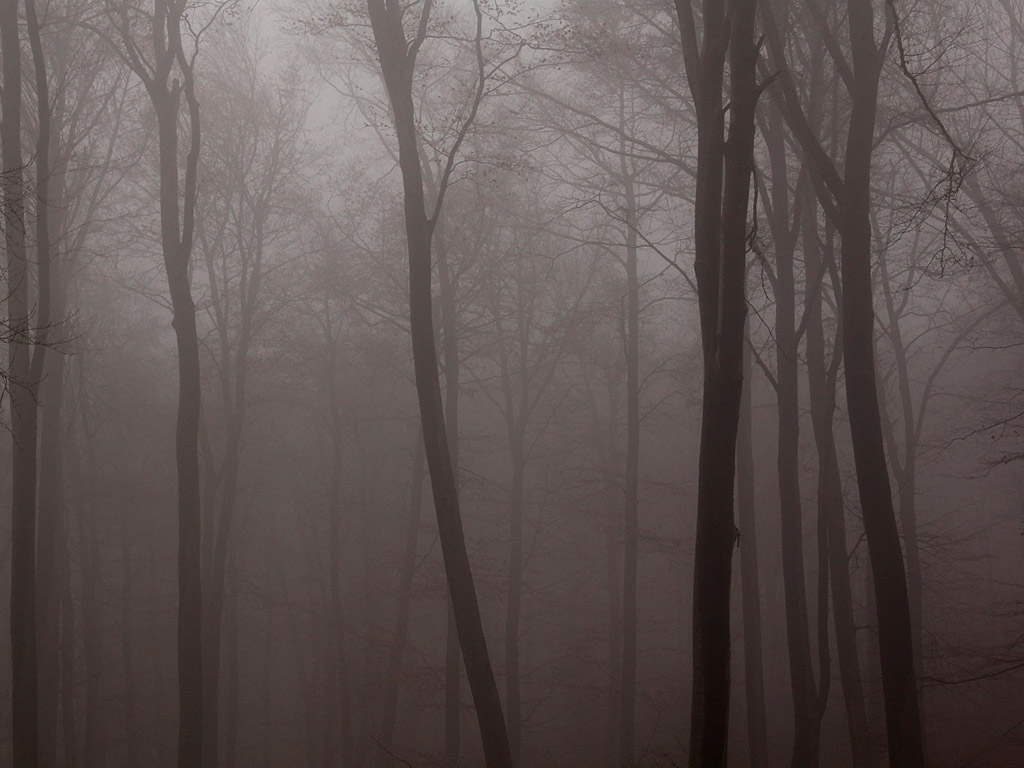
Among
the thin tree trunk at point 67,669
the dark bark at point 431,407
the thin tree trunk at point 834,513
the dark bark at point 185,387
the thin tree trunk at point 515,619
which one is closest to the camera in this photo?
the dark bark at point 431,407

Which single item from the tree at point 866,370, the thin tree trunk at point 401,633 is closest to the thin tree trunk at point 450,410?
the thin tree trunk at point 401,633

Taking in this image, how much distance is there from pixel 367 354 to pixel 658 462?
12018 millimetres

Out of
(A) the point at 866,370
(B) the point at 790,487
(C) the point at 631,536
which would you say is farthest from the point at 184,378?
(C) the point at 631,536

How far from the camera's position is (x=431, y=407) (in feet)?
25.1

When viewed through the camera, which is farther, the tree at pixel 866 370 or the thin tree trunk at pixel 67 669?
the thin tree trunk at pixel 67 669

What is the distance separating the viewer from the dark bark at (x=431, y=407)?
7.31 meters

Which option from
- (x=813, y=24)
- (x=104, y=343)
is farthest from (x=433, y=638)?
(x=813, y=24)

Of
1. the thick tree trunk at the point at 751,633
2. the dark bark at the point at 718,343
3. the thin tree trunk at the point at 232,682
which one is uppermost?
the dark bark at the point at 718,343

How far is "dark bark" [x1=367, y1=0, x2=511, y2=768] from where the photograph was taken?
7.31 m

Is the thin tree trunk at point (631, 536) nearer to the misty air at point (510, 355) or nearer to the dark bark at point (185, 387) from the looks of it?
the misty air at point (510, 355)

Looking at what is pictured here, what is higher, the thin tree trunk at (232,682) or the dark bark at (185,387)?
the dark bark at (185,387)

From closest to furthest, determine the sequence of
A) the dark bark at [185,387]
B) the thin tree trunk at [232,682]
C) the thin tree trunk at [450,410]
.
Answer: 1. the dark bark at [185,387]
2. the thin tree trunk at [450,410]
3. the thin tree trunk at [232,682]

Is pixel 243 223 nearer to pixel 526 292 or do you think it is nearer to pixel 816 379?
pixel 526 292

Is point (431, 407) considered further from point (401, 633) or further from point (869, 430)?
point (401, 633)
